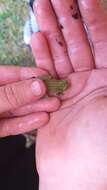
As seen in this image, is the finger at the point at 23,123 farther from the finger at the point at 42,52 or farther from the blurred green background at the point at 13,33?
the blurred green background at the point at 13,33

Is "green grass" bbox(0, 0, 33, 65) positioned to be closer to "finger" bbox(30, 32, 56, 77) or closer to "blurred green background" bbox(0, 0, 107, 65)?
"blurred green background" bbox(0, 0, 107, 65)

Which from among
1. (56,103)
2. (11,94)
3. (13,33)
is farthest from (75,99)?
(13,33)

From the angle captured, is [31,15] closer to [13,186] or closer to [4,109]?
[4,109]

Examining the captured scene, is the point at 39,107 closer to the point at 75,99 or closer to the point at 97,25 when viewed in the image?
the point at 75,99

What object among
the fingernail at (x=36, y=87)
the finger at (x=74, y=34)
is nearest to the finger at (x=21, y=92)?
the fingernail at (x=36, y=87)

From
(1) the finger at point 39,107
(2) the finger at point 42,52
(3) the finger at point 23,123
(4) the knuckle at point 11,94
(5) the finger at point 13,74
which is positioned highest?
(2) the finger at point 42,52

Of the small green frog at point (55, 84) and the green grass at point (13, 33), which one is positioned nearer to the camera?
the small green frog at point (55, 84)
